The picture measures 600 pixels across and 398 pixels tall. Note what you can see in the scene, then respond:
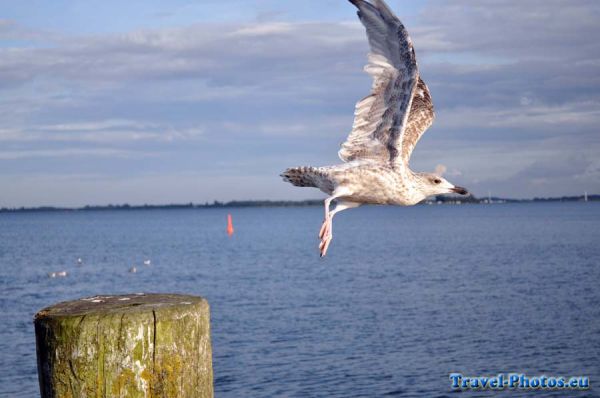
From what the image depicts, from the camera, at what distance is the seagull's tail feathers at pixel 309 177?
8.37m

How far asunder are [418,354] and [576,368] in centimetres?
571

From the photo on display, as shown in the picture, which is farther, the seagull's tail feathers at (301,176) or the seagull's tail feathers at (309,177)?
the seagull's tail feathers at (301,176)

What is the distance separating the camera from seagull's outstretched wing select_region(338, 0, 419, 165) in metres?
8.42

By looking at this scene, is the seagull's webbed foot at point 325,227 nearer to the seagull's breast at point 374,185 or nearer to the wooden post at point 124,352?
the seagull's breast at point 374,185

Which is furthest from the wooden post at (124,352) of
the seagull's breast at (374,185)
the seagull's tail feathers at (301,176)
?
the seagull's tail feathers at (301,176)

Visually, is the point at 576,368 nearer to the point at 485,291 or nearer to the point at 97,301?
the point at 485,291

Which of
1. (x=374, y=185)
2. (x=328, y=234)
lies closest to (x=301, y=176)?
(x=374, y=185)

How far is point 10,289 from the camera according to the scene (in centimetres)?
5631

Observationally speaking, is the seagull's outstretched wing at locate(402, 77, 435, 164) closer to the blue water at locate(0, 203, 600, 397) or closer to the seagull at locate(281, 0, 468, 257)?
the seagull at locate(281, 0, 468, 257)

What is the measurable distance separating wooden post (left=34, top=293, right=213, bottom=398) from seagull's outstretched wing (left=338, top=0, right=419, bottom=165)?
14.5 ft

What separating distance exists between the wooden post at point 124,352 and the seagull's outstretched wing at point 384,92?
442cm

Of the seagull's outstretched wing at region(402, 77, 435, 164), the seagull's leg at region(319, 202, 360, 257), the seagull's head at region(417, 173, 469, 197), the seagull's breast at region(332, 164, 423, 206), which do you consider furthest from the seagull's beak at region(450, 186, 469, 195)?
the seagull's leg at region(319, 202, 360, 257)

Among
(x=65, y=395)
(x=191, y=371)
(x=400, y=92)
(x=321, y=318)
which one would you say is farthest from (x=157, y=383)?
(x=321, y=318)

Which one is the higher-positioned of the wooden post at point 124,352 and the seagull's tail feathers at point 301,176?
the seagull's tail feathers at point 301,176
